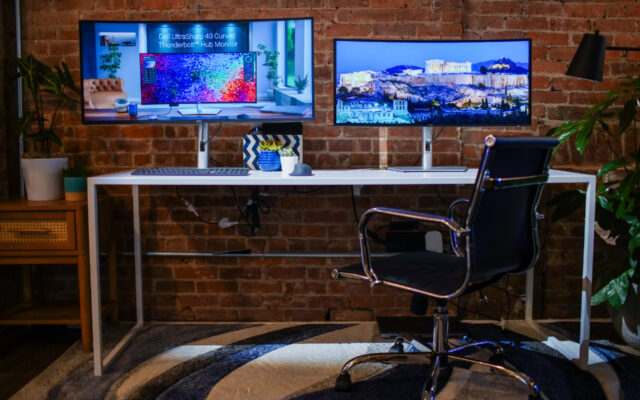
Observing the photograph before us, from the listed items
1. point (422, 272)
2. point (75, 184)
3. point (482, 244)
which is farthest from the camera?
point (75, 184)

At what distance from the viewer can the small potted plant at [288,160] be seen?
265 cm

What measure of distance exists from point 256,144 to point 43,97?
1.24 meters

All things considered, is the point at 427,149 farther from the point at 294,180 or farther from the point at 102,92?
the point at 102,92

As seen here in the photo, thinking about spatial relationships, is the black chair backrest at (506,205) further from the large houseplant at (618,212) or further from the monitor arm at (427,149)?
the monitor arm at (427,149)

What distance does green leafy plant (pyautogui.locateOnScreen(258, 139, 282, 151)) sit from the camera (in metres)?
2.80

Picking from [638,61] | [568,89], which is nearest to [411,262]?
[568,89]

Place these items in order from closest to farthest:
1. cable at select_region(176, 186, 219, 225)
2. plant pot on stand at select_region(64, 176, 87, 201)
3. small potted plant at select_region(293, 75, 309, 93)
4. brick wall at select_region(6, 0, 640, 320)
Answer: plant pot on stand at select_region(64, 176, 87, 201), small potted plant at select_region(293, 75, 309, 93), brick wall at select_region(6, 0, 640, 320), cable at select_region(176, 186, 219, 225)

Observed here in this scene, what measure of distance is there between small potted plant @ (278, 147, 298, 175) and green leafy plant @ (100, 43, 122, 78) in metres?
0.96

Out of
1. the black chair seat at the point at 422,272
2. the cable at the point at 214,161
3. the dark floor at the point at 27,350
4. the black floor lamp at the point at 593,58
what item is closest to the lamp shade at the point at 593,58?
the black floor lamp at the point at 593,58

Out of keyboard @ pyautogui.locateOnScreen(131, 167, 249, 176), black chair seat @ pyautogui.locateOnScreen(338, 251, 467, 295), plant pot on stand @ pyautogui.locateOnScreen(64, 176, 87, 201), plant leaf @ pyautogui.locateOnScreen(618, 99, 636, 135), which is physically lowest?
black chair seat @ pyautogui.locateOnScreen(338, 251, 467, 295)

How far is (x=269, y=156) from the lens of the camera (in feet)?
Result: 9.10

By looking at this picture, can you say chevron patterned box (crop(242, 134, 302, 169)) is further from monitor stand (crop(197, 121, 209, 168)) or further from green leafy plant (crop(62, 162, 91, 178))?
green leafy plant (crop(62, 162, 91, 178))

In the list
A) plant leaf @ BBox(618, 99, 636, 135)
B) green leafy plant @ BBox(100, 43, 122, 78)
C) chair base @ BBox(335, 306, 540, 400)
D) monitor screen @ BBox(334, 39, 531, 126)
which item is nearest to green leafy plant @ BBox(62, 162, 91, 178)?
green leafy plant @ BBox(100, 43, 122, 78)

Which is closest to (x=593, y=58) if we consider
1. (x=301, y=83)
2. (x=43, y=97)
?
(x=301, y=83)
